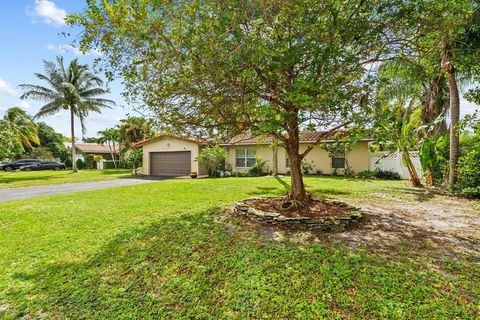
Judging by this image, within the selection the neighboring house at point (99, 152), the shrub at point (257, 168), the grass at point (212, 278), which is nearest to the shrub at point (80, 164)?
the neighboring house at point (99, 152)

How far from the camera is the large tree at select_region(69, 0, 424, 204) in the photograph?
4.80m

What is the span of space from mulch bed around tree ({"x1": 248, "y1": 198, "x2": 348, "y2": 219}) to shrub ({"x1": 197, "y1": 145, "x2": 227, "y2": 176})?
12275 millimetres

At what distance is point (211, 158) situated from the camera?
2050cm

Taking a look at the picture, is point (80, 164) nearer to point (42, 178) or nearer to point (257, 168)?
point (42, 178)

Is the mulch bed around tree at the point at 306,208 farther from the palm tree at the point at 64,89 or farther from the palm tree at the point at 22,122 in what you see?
the palm tree at the point at 22,122

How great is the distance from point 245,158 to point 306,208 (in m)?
15.2

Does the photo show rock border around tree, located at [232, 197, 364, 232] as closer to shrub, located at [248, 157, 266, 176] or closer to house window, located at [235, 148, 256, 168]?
shrub, located at [248, 157, 266, 176]

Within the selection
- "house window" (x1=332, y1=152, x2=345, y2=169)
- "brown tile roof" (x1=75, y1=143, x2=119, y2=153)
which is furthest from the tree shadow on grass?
"brown tile roof" (x1=75, y1=143, x2=119, y2=153)

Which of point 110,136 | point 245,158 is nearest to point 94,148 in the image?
point 110,136

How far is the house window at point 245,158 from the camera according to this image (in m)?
21.7

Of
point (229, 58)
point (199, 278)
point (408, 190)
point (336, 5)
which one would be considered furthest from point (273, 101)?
point (408, 190)

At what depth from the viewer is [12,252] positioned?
5430 millimetres

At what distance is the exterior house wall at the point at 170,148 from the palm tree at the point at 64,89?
7.63 m

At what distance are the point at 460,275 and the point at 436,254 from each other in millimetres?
727
